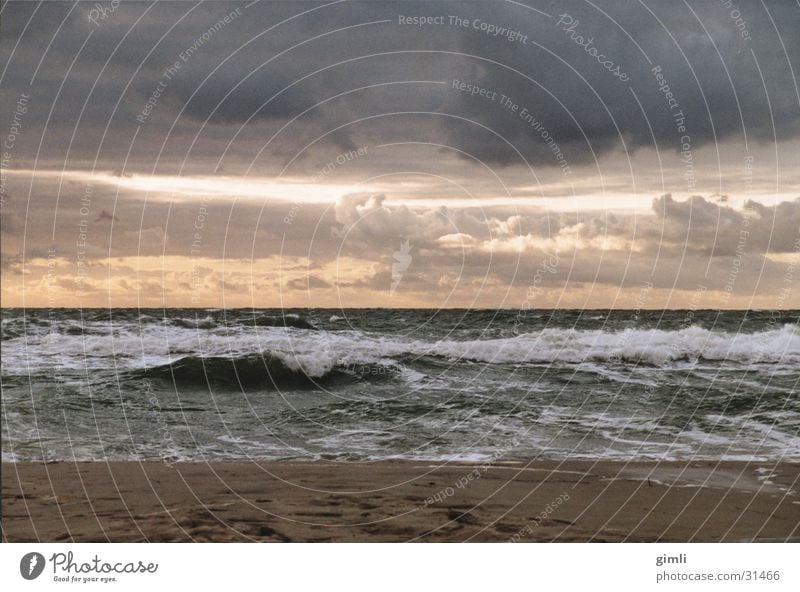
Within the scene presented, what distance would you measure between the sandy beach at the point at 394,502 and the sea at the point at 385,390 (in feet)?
4.83

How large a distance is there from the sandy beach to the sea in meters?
1.47

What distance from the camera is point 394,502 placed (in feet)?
38.5

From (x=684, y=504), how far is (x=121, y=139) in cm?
1608

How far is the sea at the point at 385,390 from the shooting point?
1666 centimetres

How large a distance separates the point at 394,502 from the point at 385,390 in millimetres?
13287
